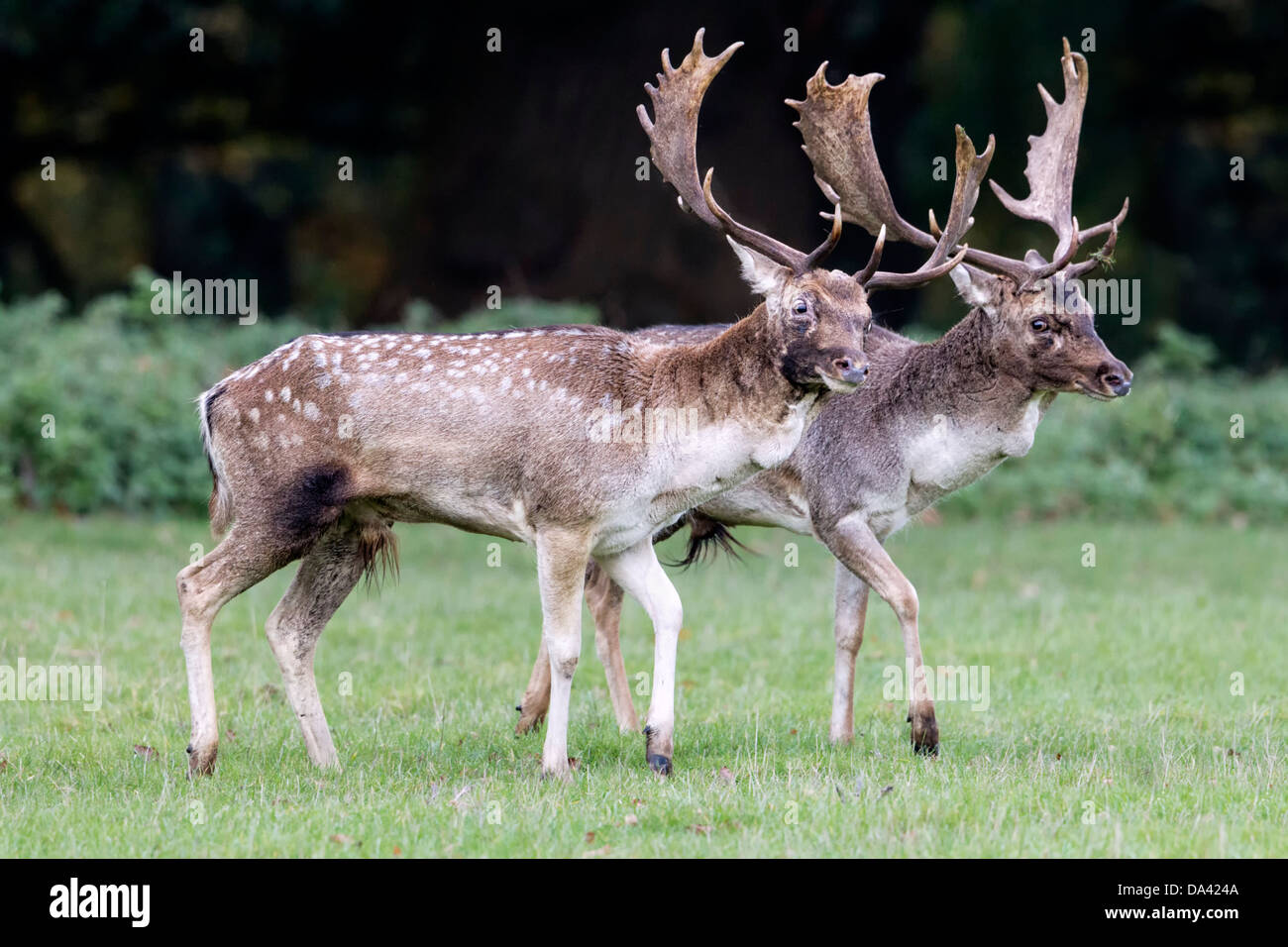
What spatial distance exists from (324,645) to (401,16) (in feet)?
40.5

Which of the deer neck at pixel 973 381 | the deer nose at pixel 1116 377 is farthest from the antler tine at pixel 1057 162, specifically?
the deer nose at pixel 1116 377

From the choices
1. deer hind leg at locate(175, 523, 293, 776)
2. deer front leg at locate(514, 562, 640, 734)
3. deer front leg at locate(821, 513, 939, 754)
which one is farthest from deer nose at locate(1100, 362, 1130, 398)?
deer hind leg at locate(175, 523, 293, 776)

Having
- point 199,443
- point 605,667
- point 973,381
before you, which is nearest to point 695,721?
point 605,667

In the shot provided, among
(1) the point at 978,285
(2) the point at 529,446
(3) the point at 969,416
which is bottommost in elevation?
(2) the point at 529,446

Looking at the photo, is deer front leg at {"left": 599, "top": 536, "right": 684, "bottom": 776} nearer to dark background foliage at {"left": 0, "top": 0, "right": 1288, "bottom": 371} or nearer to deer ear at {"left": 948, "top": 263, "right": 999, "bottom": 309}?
deer ear at {"left": 948, "top": 263, "right": 999, "bottom": 309}

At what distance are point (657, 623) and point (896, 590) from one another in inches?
48.0

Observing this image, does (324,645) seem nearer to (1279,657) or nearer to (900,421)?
(900,421)

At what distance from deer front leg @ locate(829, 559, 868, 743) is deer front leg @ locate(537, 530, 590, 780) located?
4.81 ft

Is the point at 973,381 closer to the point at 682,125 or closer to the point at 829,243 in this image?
the point at 829,243

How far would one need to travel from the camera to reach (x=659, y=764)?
24.4ft

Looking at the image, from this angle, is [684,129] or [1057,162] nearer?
[684,129]
